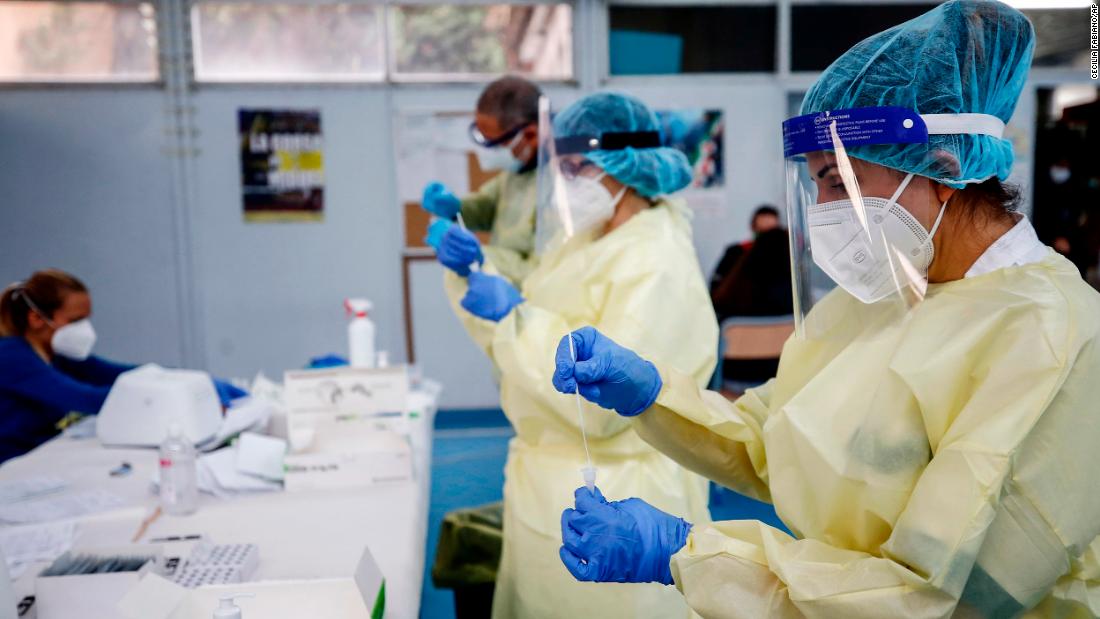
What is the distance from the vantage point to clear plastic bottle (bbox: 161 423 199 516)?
1.86m

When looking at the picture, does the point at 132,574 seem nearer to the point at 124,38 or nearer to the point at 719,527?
the point at 719,527

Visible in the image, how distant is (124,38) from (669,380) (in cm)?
467

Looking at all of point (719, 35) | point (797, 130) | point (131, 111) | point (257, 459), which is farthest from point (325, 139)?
point (797, 130)

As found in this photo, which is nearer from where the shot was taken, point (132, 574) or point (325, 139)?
point (132, 574)

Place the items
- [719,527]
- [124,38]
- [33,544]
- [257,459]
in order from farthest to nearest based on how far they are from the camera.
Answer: [124,38] → [257,459] → [33,544] → [719,527]

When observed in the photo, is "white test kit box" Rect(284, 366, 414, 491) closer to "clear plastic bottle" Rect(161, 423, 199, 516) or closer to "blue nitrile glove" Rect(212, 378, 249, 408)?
"clear plastic bottle" Rect(161, 423, 199, 516)

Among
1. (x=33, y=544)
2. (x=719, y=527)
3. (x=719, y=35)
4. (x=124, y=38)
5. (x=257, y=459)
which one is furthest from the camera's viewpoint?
(x=719, y=35)

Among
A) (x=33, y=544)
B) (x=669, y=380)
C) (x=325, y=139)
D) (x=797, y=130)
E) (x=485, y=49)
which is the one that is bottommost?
(x=33, y=544)

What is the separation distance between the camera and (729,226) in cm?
530

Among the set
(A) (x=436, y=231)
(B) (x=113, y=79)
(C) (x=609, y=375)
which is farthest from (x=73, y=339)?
(B) (x=113, y=79)

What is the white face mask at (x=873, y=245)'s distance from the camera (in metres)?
0.99

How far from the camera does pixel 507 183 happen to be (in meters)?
3.10

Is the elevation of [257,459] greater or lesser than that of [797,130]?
lesser

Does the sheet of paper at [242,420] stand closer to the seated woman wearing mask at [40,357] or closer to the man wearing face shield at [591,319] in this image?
the seated woman wearing mask at [40,357]
